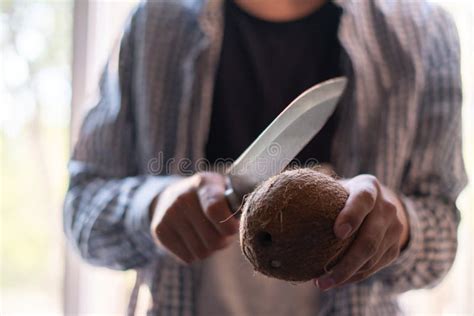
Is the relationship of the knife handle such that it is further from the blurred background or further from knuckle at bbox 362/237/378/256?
the blurred background

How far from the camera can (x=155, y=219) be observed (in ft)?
0.91

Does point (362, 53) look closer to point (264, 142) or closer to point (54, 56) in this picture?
point (264, 142)

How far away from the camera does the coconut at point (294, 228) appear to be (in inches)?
6.7

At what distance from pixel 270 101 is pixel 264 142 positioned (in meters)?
0.09

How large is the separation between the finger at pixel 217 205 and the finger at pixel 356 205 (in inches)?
2.2

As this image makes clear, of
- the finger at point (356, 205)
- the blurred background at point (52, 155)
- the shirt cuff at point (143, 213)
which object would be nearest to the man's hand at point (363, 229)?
the finger at point (356, 205)

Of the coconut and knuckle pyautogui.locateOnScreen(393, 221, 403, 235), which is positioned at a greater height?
the coconut

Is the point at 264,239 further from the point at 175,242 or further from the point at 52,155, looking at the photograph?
the point at 52,155

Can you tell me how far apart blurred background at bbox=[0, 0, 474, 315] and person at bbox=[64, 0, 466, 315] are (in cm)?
11

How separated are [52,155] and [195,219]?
425 mm

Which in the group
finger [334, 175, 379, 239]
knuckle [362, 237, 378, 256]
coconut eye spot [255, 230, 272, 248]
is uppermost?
finger [334, 175, 379, 239]

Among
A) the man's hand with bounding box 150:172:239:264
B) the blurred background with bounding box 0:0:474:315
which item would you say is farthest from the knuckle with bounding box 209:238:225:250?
the blurred background with bounding box 0:0:474:315

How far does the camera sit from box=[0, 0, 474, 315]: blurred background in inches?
20.1

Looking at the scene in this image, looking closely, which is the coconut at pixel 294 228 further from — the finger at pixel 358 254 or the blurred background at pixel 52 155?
the blurred background at pixel 52 155
